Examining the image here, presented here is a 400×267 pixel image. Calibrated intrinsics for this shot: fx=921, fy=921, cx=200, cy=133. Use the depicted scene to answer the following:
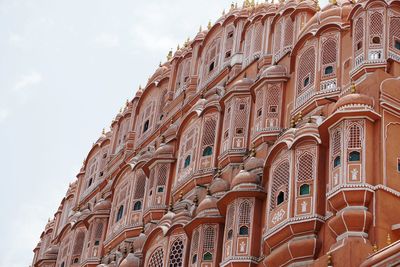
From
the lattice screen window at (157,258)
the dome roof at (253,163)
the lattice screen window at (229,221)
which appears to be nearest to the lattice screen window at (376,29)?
the dome roof at (253,163)

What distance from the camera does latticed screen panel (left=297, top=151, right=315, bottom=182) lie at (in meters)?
28.3

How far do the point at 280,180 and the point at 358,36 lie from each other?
5.99 m

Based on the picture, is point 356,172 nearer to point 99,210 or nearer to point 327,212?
point 327,212

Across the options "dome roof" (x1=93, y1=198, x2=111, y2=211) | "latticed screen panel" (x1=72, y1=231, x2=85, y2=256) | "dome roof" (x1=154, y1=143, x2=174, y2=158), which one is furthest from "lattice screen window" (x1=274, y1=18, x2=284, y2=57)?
"latticed screen panel" (x1=72, y1=231, x2=85, y2=256)

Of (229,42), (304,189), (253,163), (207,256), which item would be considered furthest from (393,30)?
(229,42)

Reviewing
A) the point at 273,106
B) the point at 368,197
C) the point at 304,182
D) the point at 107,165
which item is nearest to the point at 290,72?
the point at 273,106

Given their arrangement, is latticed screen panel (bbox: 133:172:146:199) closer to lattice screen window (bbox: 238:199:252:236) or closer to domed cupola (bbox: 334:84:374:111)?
lattice screen window (bbox: 238:199:252:236)

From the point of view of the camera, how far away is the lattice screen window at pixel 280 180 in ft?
95.0

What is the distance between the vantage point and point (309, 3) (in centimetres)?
3772

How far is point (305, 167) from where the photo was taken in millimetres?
28547

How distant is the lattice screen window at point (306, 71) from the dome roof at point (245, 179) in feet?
12.7

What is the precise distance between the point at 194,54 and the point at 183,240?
46.8ft

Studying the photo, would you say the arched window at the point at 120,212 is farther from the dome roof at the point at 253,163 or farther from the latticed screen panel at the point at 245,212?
the latticed screen panel at the point at 245,212

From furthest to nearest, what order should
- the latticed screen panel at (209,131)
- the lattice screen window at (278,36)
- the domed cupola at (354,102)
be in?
the lattice screen window at (278,36)
the latticed screen panel at (209,131)
the domed cupola at (354,102)
